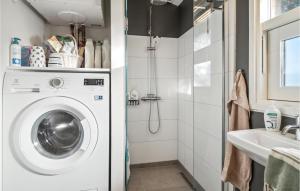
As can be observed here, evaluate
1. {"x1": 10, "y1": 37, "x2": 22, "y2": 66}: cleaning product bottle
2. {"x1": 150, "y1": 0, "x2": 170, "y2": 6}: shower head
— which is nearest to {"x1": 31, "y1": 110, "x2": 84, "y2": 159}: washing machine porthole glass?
{"x1": 10, "y1": 37, "x2": 22, "y2": 66}: cleaning product bottle

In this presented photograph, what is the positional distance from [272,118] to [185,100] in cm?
133

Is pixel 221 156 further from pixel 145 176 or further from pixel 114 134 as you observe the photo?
pixel 145 176

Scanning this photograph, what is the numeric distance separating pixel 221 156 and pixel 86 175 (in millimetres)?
1148

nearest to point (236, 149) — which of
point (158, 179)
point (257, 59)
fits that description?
point (257, 59)

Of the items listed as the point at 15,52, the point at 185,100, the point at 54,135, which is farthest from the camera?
the point at 185,100

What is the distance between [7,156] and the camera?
136 centimetres

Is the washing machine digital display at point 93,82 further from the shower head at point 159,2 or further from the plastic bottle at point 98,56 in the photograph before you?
the shower head at point 159,2

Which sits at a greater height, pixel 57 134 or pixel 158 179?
pixel 57 134

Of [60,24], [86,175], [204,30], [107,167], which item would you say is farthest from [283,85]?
[60,24]

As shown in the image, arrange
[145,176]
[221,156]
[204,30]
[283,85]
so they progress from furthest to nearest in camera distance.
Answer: [145,176]
[204,30]
[221,156]
[283,85]

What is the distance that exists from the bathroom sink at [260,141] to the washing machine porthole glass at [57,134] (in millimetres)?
1121

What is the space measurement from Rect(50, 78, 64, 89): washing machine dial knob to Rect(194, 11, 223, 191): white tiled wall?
132cm

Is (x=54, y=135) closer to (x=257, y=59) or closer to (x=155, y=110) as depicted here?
(x=155, y=110)

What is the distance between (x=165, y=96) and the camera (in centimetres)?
268
